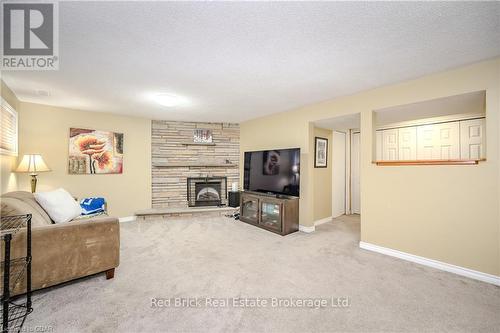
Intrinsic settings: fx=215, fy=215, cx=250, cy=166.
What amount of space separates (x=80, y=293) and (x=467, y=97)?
4577 millimetres

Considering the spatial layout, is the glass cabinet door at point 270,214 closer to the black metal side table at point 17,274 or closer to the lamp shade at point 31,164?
the black metal side table at point 17,274

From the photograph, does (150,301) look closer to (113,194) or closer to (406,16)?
(406,16)

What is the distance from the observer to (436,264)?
2.57 m

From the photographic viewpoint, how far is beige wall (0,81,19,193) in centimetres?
292

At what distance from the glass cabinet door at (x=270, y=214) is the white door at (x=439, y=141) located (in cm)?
289

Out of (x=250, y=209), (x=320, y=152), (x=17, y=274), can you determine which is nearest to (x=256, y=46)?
(x=17, y=274)

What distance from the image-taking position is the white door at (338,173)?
4967mm

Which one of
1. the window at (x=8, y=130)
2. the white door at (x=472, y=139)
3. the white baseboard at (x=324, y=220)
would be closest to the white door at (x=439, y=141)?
the white door at (x=472, y=139)

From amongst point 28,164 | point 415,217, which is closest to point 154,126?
point 28,164

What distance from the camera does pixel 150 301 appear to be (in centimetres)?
189

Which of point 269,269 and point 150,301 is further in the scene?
point 269,269

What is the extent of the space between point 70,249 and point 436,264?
3977 millimetres

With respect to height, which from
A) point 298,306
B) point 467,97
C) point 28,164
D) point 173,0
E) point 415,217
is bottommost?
point 298,306

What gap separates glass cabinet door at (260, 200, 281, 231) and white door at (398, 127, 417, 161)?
2.78 meters
